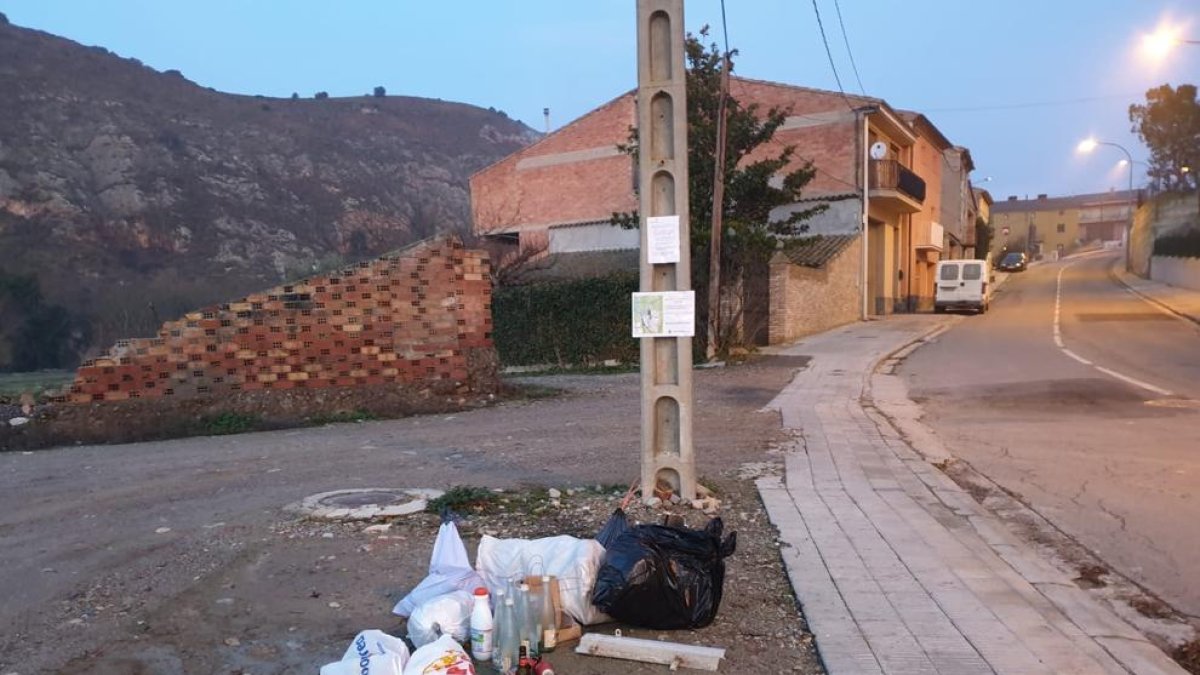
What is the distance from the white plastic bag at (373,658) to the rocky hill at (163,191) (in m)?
26.5

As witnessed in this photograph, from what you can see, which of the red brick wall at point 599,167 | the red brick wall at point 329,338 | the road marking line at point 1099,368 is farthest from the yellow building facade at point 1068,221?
the red brick wall at point 329,338

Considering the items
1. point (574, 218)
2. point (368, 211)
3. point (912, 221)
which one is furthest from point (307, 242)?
point (912, 221)

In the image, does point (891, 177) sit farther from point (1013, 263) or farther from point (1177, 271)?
point (1013, 263)

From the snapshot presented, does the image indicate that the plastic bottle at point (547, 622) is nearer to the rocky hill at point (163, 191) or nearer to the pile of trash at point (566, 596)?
the pile of trash at point (566, 596)

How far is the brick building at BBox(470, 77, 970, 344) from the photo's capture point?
89.8ft

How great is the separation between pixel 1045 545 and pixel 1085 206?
404ft

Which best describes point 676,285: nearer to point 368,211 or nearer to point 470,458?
point 470,458

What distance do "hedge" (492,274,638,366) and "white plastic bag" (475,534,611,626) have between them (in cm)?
1601

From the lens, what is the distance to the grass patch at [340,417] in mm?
11384

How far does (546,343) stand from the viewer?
2195 cm

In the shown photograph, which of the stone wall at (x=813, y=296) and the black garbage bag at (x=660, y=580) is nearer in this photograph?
the black garbage bag at (x=660, y=580)

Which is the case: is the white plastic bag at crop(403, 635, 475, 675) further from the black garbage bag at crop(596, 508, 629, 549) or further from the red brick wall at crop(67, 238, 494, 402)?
the red brick wall at crop(67, 238, 494, 402)

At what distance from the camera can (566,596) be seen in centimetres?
390

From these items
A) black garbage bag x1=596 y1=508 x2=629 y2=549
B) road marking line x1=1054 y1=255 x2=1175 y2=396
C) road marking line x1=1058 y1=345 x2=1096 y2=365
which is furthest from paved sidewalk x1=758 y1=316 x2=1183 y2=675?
road marking line x1=1058 y1=345 x2=1096 y2=365
